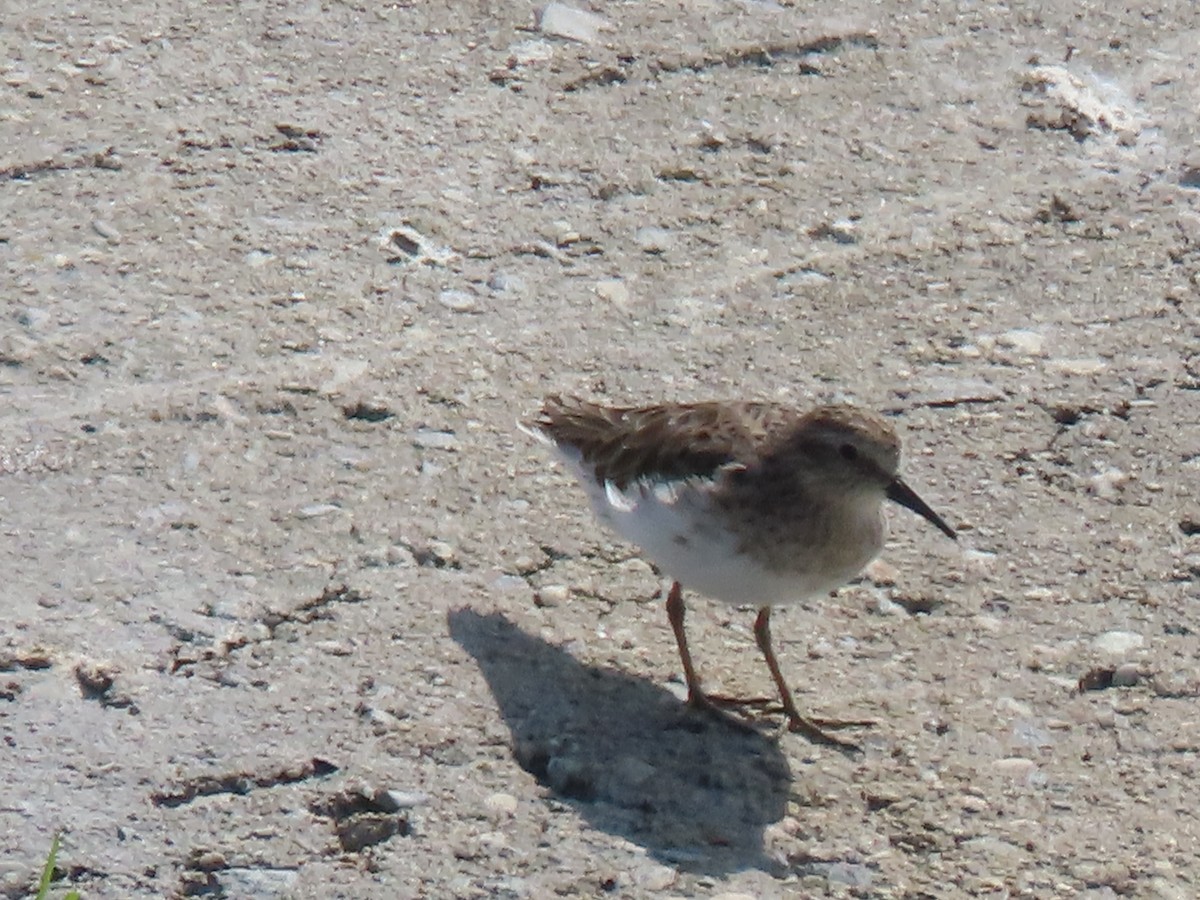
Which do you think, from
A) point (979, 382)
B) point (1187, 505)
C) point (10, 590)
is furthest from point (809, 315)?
point (10, 590)

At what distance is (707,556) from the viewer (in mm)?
4422

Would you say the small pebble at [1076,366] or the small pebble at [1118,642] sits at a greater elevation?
the small pebble at [1076,366]

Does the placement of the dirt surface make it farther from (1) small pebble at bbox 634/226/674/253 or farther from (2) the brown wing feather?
(2) the brown wing feather

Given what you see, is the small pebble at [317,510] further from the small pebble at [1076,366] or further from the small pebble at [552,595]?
the small pebble at [1076,366]

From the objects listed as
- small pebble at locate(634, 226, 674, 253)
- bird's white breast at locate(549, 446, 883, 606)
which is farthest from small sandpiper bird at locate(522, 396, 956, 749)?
small pebble at locate(634, 226, 674, 253)

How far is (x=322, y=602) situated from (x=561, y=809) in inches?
35.1

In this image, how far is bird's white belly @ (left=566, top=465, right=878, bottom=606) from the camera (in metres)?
4.40

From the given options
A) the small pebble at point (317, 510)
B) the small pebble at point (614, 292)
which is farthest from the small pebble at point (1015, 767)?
the small pebble at point (614, 292)

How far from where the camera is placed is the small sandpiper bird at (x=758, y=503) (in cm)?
442

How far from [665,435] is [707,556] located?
389 millimetres

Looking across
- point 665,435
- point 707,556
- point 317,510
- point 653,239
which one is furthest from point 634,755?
point 653,239

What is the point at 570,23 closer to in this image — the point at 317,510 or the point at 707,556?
the point at 317,510

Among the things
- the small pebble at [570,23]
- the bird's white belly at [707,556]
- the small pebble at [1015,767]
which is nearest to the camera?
the small pebble at [1015,767]

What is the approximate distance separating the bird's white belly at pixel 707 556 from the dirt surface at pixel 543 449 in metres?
0.30
